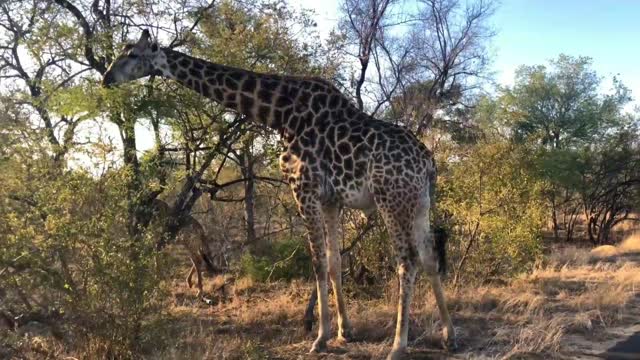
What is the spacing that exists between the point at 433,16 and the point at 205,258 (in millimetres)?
11698

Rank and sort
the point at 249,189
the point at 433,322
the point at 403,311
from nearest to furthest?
1. the point at 403,311
2. the point at 433,322
3. the point at 249,189

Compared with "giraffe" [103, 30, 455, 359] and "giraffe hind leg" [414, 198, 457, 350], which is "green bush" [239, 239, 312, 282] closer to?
"giraffe" [103, 30, 455, 359]

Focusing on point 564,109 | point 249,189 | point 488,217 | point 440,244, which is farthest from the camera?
point 564,109

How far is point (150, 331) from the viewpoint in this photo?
6191 mm

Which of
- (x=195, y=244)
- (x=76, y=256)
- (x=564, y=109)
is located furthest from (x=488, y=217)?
(x=564, y=109)

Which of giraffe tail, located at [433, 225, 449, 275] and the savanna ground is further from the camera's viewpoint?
giraffe tail, located at [433, 225, 449, 275]

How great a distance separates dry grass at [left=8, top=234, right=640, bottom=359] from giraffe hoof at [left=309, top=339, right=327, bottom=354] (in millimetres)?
113

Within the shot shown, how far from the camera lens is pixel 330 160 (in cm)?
698

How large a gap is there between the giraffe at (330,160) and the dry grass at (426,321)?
1.53ft

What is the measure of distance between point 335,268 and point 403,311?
1.32 meters

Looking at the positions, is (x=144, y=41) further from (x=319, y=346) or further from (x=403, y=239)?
(x=319, y=346)

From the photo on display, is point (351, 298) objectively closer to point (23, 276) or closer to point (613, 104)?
point (23, 276)

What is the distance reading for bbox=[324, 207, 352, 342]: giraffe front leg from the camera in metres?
7.27

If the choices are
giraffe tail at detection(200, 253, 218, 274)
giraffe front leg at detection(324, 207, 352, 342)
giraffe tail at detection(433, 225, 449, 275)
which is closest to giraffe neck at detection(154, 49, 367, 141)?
giraffe front leg at detection(324, 207, 352, 342)
